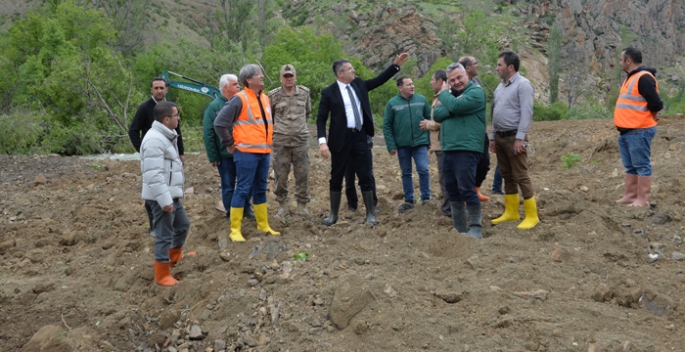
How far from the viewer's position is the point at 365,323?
420cm

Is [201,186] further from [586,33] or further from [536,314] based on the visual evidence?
[586,33]

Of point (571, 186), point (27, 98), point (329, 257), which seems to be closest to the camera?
point (329, 257)

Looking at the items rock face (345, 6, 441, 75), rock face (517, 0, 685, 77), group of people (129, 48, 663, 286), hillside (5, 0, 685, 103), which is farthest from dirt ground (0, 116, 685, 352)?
rock face (517, 0, 685, 77)

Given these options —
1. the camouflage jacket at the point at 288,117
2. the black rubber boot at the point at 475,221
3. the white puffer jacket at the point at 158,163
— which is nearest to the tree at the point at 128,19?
the camouflage jacket at the point at 288,117

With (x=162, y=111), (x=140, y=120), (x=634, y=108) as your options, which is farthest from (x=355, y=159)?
(x=634, y=108)

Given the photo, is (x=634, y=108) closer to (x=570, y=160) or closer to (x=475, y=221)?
(x=475, y=221)

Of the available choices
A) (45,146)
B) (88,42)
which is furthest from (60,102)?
(88,42)

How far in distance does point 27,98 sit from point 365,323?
24.8 m

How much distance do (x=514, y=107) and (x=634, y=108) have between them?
64.7 inches

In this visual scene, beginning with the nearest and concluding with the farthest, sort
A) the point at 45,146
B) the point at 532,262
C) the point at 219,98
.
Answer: the point at 532,262 → the point at 219,98 → the point at 45,146

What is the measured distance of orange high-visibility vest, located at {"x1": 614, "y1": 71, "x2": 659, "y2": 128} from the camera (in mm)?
6367

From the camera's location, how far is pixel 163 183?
4922 mm

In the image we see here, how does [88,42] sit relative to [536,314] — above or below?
above

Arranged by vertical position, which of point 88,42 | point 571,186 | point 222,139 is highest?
point 88,42
